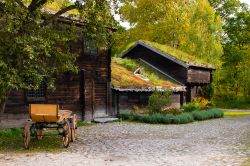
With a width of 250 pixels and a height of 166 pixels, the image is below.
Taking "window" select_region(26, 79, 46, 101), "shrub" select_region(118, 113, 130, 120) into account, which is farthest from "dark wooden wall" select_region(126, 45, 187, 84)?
"window" select_region(26, 79, 46, 101)

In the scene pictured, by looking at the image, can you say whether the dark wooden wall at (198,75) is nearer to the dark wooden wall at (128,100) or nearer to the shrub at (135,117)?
the dark wooden wall at (128,100)

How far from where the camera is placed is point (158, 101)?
27.5 m

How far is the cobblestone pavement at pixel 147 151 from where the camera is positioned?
37.4ft

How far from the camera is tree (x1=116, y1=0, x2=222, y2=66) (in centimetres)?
4428

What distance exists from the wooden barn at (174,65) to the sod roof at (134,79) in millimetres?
731

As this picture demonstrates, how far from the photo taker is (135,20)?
46500 mm

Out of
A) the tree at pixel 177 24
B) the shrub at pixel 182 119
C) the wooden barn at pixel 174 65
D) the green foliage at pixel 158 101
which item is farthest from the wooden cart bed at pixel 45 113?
the tree at pixel 177 24

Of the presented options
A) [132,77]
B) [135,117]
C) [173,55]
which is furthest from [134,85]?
[173,55]

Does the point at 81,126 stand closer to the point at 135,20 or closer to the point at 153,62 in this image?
the point at 153,62

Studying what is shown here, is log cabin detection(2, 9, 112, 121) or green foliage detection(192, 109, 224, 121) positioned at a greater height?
log cabin detection(2, 9, 112, 121)

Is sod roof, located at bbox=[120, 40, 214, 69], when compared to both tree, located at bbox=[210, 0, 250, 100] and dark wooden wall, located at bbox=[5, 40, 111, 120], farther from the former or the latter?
tree, located at bbox=[210, 0, 250, 100]

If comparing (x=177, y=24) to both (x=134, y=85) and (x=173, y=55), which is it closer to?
(x=173, y=55)

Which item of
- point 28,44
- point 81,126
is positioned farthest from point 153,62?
point 28,44

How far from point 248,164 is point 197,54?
120 ft
